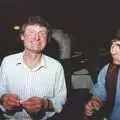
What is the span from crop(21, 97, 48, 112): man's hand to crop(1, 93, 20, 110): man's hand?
0.03 metres

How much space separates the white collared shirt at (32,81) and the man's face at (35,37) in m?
0.09

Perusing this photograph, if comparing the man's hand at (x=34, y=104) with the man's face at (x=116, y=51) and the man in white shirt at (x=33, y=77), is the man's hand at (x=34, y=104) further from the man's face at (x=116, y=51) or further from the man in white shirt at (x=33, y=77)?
the man's face at (x=116, y=51)

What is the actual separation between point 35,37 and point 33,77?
0.61 feet

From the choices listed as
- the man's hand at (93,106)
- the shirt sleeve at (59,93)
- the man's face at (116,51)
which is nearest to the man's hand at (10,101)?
the shirt sleeve at (59,93)

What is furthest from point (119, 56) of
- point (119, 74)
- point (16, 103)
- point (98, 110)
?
point (16, 103)

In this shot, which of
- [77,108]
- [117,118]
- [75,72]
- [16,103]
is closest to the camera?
[16,103]

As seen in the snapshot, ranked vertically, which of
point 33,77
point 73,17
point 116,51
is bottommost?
point 33,77

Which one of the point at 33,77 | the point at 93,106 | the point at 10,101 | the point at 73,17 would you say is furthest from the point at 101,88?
the point at 73,17

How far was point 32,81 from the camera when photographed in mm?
1608

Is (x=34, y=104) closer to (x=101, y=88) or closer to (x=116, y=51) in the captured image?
(x=101, y=88)

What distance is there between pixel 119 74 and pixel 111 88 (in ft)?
0.25

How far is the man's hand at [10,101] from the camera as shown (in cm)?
149

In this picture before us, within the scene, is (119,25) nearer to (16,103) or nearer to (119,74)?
(119,74)

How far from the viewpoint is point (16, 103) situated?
4.90 feet
